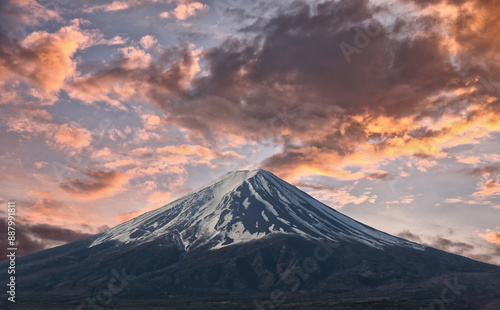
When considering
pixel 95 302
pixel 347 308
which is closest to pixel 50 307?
pixel 95 302

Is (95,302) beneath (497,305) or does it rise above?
above

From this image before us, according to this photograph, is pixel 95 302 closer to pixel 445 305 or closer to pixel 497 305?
pixel 445 305

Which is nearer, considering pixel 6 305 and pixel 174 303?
pixel 6 305

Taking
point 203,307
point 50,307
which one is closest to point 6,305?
point 50,307

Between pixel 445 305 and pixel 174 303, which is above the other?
pixel 174 303

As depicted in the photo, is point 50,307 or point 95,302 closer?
point 50,307

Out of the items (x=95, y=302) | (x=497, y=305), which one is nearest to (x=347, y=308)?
(x=497, y=305)

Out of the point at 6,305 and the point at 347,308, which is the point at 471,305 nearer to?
the point at 347,308

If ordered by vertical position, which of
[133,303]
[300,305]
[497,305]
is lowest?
[497,305]
